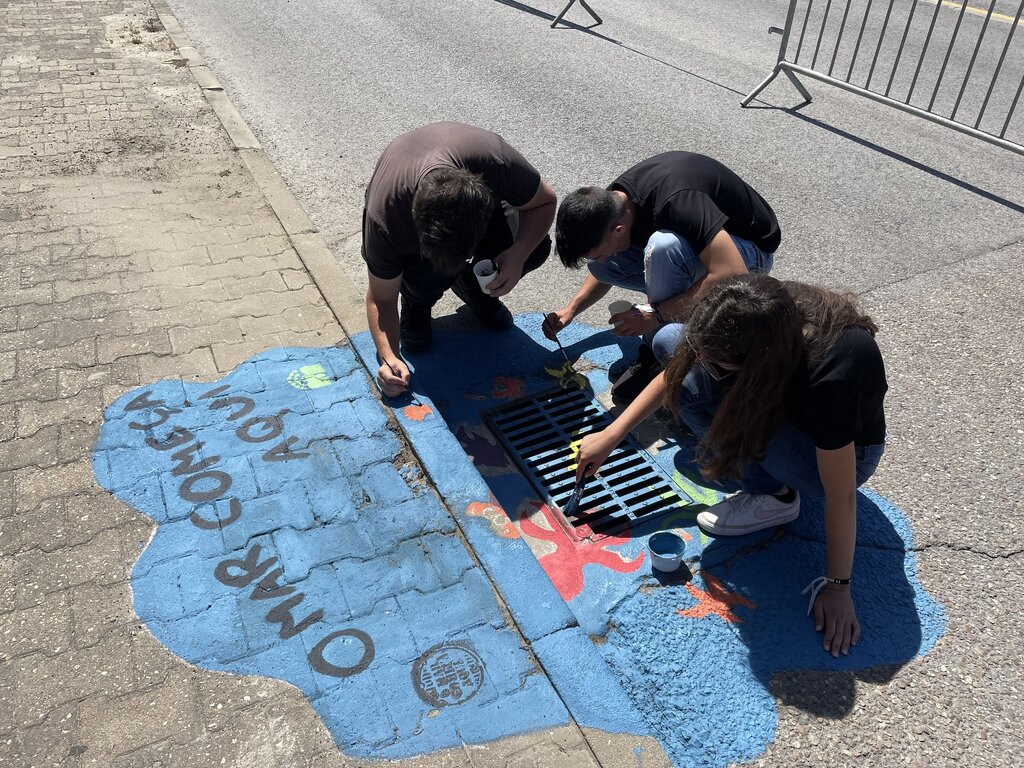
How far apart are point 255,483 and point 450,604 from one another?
3.11 feet

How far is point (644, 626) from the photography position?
272 cm

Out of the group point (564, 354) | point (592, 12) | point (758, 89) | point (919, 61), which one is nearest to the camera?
point (564, 354)

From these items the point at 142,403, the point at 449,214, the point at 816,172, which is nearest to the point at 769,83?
the point at 816,172

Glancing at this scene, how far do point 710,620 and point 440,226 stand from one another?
1.67 meters

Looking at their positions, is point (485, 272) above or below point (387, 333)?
above

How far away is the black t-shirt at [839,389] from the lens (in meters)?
2.35

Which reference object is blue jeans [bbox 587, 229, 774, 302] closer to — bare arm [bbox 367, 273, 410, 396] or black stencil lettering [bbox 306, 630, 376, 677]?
bare arm [bbox 367, 273, 410, 396]

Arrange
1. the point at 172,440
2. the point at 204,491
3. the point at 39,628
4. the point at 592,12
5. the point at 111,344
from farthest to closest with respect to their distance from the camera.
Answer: the point at 592,12, the point at 111,344, the point at 172,440, the point at 204,491, the point at 39,628

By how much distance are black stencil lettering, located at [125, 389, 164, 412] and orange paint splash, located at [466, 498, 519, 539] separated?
147cm

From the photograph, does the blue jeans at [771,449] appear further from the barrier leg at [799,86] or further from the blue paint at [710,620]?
the barrier leg at [799,86]

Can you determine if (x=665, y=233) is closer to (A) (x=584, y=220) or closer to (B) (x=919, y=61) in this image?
(A) (x=584, y=220)

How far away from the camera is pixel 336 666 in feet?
8.28

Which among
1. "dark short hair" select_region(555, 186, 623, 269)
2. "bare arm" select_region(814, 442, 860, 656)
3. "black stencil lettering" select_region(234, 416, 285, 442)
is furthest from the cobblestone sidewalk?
"dark short hair" select_region(555, 186, 623, 269)

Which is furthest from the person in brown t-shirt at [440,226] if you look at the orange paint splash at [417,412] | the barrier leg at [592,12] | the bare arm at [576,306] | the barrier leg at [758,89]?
the barrier leg at [592,12]
